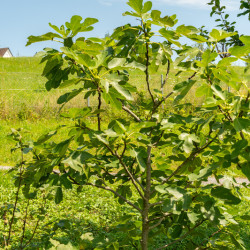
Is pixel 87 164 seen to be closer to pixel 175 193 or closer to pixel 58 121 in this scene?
pixel 175 193

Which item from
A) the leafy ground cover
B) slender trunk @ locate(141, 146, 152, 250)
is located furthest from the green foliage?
the leafy ground cover

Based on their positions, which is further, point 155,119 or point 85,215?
point 85,215

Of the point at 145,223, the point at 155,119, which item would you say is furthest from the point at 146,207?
the point at 155,119

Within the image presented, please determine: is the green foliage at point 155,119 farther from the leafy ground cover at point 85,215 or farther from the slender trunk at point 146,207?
the leafy ground cover at point 85,215

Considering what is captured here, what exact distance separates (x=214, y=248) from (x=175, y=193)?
101cm

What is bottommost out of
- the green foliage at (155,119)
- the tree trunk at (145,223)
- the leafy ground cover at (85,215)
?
the leafy ground cover at (85,215)

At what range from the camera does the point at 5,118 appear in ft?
44.3

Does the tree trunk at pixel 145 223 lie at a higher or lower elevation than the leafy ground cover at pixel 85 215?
higher

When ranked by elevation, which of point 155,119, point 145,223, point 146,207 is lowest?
point 145,223

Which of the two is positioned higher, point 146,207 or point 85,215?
point 146,207

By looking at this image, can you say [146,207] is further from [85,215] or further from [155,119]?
[85,215]

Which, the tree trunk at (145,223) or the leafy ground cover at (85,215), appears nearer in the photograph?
the tree trunk at (145,223)

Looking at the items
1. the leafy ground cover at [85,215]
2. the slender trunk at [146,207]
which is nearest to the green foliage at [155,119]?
the slender trunk at [146,207]

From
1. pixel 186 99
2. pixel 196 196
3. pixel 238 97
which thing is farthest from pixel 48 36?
pixel 186 99
